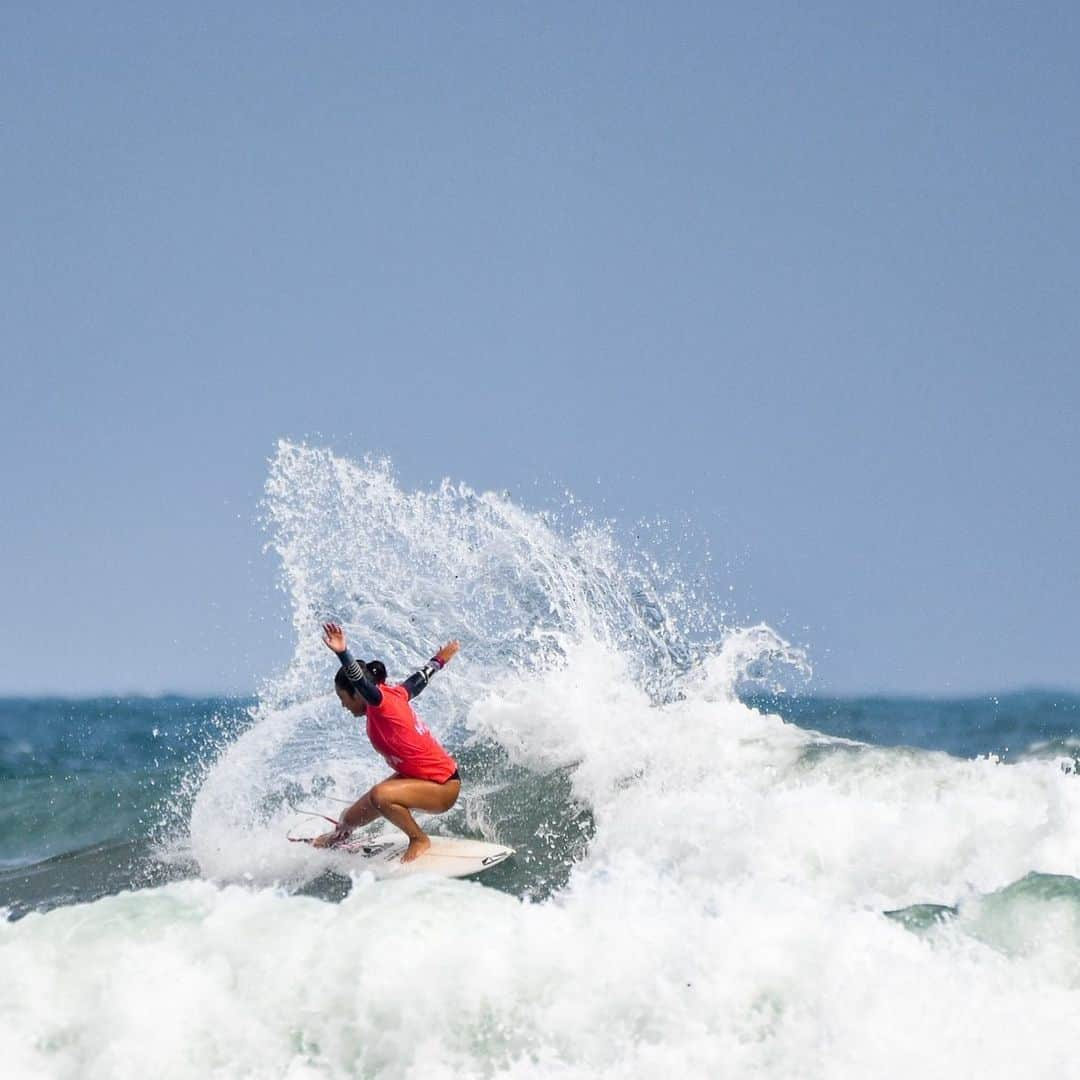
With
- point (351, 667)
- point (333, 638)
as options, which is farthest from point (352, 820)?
point (333, 638)

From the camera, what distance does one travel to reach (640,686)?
13.0m

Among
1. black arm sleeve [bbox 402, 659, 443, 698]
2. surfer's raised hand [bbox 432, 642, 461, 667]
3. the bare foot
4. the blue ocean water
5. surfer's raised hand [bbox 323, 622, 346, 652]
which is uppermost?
surfer's raised hand [bbox 323, 622, 346, 652]

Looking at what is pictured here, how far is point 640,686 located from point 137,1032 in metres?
7.93

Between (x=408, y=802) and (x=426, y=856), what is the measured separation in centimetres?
42

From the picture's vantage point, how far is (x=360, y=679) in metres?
9.05

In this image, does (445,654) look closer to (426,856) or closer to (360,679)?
(360,679)

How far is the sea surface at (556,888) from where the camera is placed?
5.33m

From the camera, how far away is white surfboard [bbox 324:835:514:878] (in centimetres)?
943

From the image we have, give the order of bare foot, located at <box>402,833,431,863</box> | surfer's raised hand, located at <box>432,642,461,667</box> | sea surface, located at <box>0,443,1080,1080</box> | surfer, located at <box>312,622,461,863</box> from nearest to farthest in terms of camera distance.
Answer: sea surface, located at <box>0,443,1080,1080</box> < surfer, located at <box>312,622,461,863</box> < bare foot, located at <box>402,833,431,863</box> < surfer's raised hand, located at <box>432,642,461,667</box>

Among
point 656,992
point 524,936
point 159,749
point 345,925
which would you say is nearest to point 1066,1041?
point 656,992

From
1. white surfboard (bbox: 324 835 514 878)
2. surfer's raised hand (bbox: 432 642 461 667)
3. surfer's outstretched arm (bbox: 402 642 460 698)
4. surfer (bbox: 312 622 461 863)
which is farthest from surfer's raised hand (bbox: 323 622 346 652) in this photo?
white surfboard (bbox: 324 835 514 878)

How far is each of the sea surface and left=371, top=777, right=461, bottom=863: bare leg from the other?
0.63m

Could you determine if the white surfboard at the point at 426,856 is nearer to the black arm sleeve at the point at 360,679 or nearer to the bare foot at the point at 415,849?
the bare foot at the point at 415,849

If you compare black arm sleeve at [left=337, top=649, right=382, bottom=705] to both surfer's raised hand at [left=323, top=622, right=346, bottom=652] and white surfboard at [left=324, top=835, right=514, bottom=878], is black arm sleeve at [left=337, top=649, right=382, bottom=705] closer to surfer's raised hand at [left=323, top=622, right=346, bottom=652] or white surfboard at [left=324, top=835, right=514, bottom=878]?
surfer's raised hand at [left=323, top=622, right=346, bottom=652]
